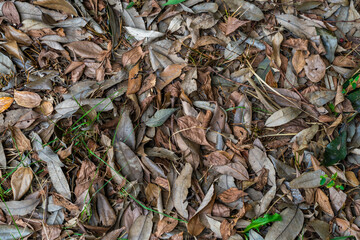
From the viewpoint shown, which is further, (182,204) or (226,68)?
(226,68)

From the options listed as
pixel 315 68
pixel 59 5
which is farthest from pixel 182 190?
pixel 59 5

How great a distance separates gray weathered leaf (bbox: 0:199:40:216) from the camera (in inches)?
55.4

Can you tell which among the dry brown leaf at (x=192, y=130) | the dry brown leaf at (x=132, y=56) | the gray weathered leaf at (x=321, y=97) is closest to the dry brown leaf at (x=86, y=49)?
the dry brown leaf at (x=132, y=56)

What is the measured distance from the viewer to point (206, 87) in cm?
148

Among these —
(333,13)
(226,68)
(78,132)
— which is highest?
(333,13)

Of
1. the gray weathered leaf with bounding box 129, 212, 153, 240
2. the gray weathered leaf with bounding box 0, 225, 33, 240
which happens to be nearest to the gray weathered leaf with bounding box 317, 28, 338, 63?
the gray weathered leaf with bounding box 129, 212, 153, 240

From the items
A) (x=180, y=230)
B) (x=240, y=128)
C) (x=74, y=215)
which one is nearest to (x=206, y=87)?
(x=240, y=128)

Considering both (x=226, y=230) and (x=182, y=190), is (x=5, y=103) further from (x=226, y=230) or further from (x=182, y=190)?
(x=226, y=230)

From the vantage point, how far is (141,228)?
1.38 m

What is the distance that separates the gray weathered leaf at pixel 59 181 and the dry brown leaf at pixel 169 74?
2.09ft

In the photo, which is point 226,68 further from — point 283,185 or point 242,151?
point 283,185

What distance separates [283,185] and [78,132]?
103cm

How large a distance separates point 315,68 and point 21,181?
156 centimetres

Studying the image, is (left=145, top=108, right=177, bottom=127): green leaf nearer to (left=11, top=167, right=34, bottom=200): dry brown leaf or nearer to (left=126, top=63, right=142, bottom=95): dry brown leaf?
(left=126, top=63, right=142, bottom=95): dry brown leaf
